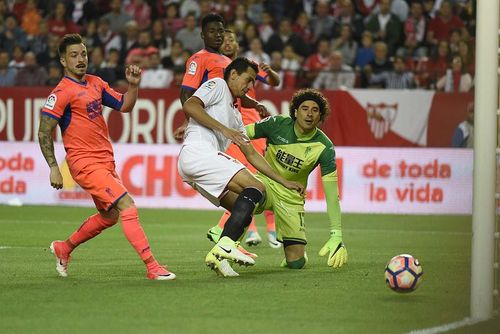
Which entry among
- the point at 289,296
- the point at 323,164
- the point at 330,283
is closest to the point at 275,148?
the point at 323,164

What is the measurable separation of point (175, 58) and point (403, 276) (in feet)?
44.9

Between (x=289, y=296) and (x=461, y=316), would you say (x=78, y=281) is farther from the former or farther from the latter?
(x=461, y=316)

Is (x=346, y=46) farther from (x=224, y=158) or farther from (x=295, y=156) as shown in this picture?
(x=224, y=158)

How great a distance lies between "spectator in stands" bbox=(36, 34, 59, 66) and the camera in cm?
2234

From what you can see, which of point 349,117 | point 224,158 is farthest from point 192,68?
point 349,117

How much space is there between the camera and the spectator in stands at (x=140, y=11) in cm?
2342

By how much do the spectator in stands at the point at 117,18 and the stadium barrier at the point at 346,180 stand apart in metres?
4.55

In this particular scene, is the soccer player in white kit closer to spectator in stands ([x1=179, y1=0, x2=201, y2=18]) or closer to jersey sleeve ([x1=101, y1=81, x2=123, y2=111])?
jersey sleeve ([x1=101, y1=81, x2=123, y2=111])

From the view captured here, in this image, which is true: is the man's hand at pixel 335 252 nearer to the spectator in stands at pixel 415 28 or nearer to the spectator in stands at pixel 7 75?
the spectator in stands at pixel 415 28

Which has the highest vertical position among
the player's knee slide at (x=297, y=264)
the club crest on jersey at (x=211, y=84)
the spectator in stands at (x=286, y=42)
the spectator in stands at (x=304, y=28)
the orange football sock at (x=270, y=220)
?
the spectator in stands at (x=304, y=28)

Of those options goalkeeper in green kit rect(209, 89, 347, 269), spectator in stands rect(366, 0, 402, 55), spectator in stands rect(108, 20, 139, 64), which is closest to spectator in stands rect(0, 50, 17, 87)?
spectator in stands rect(108, 20, 139, 64)

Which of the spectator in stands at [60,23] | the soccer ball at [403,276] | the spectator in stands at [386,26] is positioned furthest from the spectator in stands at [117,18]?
the soccer ball at [403,276]

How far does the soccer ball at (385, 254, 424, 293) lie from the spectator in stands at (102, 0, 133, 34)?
51.8 ft

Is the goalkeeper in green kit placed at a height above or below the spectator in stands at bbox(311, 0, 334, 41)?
below
